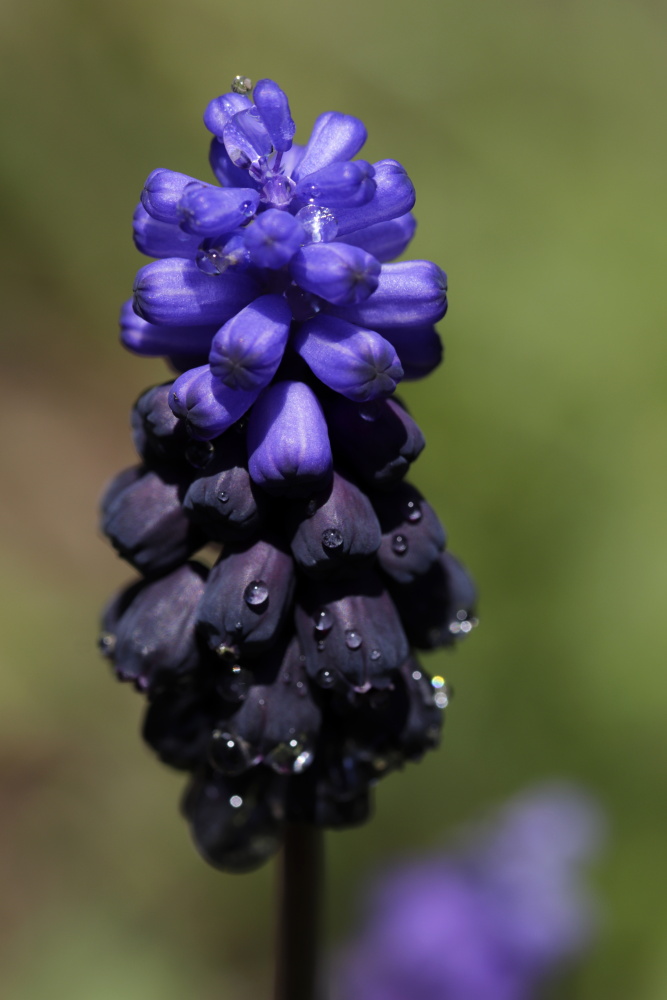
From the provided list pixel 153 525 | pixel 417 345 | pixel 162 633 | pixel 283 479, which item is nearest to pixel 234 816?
pixel 162 633

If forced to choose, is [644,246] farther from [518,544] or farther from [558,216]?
[518,544]

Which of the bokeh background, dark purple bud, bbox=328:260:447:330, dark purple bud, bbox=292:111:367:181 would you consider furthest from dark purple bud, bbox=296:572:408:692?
the bokeh background

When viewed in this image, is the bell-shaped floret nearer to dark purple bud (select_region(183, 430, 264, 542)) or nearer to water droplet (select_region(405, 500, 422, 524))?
dark purple bud (select_region(183, 430, 264, 542))

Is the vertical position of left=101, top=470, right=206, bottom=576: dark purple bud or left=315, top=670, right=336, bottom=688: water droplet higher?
left=101, top=470, right=206, bottom=576: dark purple bud

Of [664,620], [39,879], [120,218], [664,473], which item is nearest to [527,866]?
[664,620]

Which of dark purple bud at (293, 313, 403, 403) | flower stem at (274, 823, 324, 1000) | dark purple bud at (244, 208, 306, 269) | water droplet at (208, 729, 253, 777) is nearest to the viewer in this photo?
dark purple bud at (244, 208, 306, 269)

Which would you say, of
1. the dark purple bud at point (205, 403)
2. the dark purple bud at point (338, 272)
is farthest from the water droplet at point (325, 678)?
the dark purple bud at point (338, 272)

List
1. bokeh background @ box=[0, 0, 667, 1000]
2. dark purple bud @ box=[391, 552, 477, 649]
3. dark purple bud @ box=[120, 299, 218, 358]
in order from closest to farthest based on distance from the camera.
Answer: dark purple bud @ box=[120, 299, 218, 358] → dark purple bud @ box=[391, 552, 477, 649] → bokeh background @ box=[0, 0, 667, 1000]

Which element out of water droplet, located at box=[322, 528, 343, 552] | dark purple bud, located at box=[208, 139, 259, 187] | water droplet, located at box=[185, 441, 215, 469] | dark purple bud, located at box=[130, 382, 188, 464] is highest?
dark purple bud, located at box=[208, 139, 259, 187]
